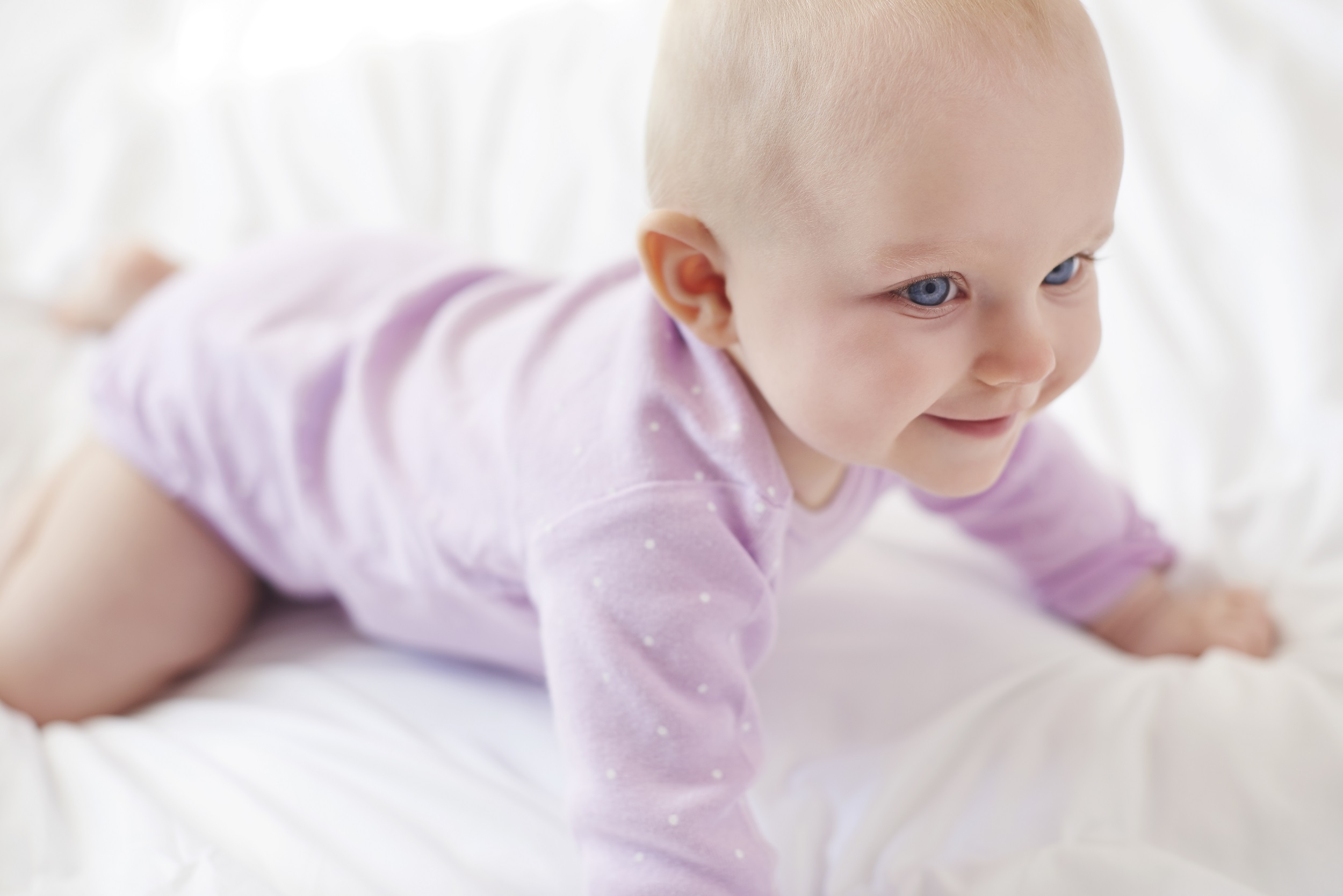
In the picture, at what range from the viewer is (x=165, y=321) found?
1020 mm

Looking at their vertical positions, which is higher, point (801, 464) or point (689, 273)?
point (689, 273)

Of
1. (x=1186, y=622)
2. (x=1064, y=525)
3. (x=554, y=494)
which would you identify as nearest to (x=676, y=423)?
(x=554, y=494)

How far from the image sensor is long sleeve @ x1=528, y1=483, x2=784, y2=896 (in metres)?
0.65

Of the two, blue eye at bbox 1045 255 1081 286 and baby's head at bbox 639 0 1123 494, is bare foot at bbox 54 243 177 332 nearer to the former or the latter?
baby's head at bbox 639 0 1123 494

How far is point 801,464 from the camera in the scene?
0.76 metres

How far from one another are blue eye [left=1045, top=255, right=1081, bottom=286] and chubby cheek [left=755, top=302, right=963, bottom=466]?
0.26 feet

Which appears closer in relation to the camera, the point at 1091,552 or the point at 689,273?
the point at 689,273

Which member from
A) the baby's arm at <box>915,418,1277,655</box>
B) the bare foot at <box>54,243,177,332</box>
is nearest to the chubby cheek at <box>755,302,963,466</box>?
the baby's arm at <box>915,418,1277,655</box>

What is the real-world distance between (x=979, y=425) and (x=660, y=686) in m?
0.26

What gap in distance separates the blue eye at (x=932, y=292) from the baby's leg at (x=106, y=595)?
734 mm

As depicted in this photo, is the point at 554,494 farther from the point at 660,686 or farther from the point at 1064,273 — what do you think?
the point at 1064,273

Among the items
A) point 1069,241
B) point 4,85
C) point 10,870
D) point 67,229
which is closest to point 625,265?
point 1069,241

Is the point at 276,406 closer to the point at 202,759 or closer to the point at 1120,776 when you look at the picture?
the point at 202,759

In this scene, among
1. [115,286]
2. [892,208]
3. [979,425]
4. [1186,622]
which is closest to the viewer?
[892,208]
